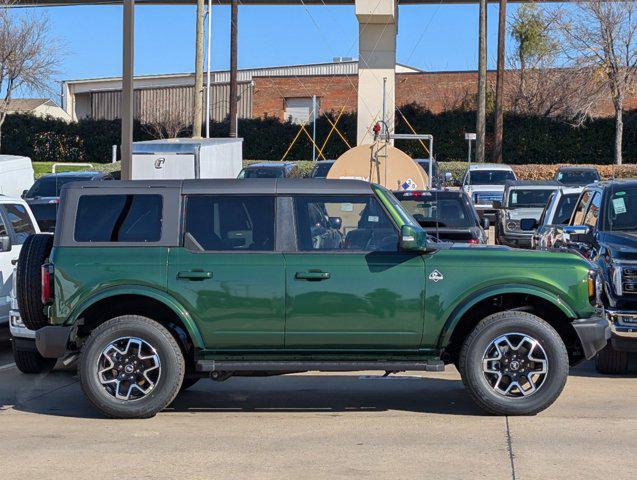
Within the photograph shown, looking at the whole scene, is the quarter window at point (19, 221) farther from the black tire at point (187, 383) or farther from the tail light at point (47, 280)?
the tail light at point (47, 280)

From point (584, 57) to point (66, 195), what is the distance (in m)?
40.5

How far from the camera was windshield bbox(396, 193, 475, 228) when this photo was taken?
16047 mm

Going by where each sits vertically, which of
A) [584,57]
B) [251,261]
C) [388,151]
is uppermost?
[584,57]

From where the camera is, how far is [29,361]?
37.1 ft

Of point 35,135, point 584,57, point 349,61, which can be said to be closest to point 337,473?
point 584,57

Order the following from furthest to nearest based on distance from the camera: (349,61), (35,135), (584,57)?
(349,61) → (35,135) → (584,57)

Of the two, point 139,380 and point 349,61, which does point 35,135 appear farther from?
point 139,380

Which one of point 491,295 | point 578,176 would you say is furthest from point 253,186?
point 578,176

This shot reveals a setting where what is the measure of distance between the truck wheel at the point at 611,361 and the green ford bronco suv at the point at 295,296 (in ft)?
6.25

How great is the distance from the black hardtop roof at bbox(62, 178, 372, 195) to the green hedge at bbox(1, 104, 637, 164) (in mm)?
41418

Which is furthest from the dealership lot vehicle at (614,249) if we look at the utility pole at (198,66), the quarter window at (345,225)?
the utility pole at (198,66)

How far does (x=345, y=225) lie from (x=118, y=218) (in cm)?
189

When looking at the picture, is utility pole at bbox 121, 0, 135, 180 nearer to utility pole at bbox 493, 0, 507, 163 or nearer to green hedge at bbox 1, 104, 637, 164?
utility pole at bbox 493, 0, 507, 163

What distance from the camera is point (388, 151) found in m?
23.8
